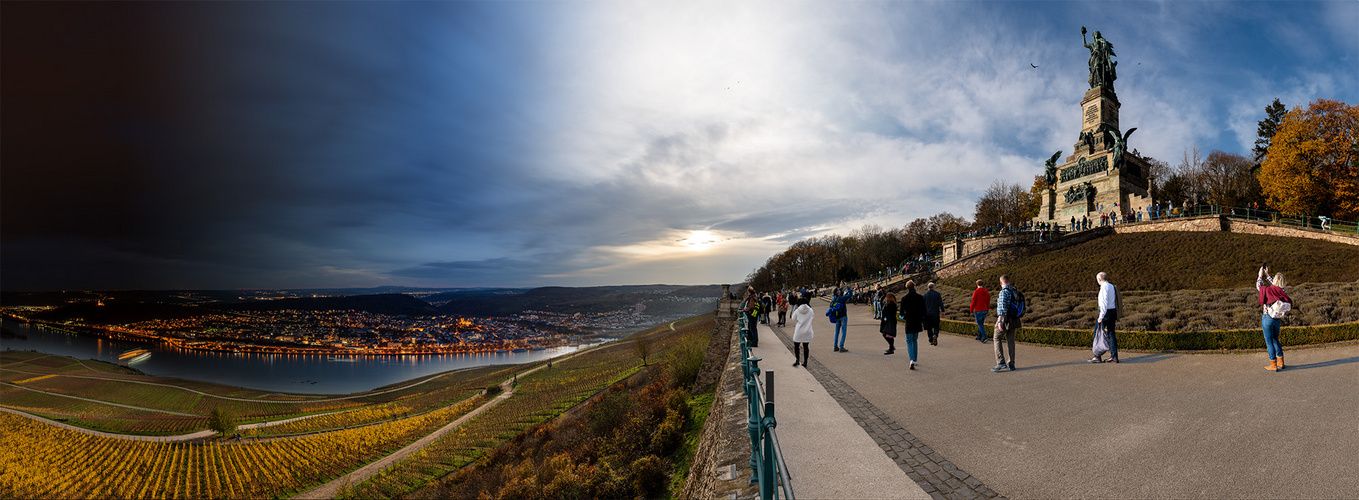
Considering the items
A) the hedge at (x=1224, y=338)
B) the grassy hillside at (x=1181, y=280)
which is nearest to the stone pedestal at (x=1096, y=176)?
the grassy hillside at (x=1181, y=280)

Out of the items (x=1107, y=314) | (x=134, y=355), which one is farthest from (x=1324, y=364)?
(x=134, y=355)

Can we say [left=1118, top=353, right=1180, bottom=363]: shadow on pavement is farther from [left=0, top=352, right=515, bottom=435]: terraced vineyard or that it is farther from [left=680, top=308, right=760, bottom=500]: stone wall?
[left=0, top=352, right=515, bottom=435]: terraced vineyard

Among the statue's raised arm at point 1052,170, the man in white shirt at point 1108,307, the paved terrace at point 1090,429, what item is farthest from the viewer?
the statue's raised arm at point 1052,170

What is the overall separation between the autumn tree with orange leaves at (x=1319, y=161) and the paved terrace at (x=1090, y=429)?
36.5 metres

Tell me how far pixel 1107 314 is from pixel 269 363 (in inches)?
8078

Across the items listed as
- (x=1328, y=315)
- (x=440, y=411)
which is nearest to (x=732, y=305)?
(x=1328, y=315)

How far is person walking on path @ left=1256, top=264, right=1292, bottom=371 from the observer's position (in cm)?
707

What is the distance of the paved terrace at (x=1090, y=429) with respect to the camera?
4008 mm

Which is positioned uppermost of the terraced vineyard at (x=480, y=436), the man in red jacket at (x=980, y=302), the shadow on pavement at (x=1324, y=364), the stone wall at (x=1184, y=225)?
the stone wall at (x=1184, y=225)

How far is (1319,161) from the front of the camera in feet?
96.8

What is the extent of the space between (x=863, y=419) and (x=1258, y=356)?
8703 millimetres

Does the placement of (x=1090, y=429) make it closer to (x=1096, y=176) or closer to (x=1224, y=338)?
(x=1224, y=338)

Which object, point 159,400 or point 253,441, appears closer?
point 253,441

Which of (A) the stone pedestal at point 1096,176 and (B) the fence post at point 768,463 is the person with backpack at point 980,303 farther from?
(A) the stone pedestal at point 1096,176
